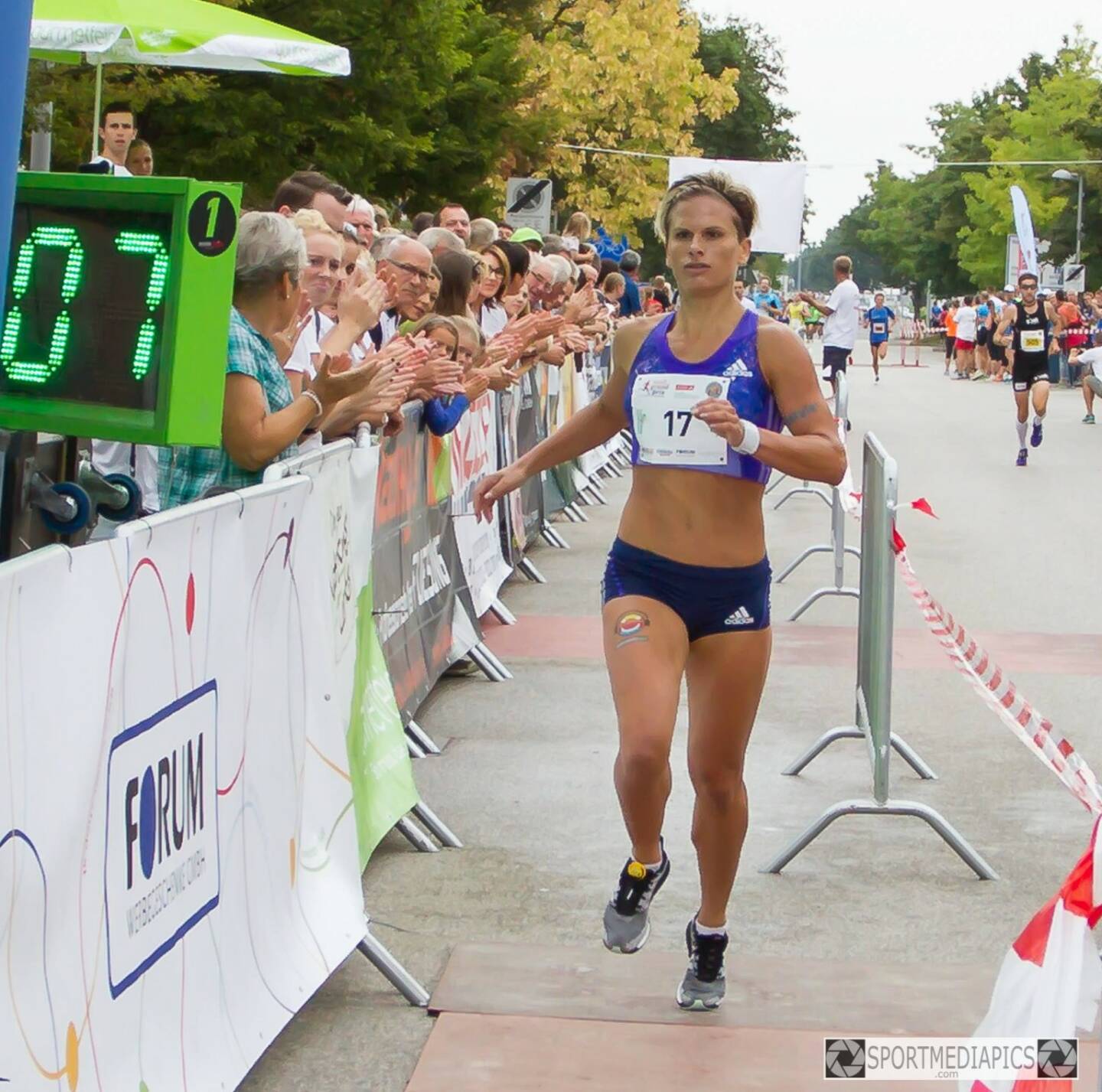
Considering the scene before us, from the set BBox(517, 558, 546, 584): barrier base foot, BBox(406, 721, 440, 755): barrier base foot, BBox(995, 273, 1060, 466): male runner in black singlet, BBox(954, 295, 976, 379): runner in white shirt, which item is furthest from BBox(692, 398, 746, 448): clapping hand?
BBox(954, 295, 976, 379): runner in white shirt

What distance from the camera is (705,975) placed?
5.07 meters

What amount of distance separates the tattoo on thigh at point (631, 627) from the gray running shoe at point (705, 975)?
2.54ft

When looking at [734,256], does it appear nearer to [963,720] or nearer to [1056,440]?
[963,720]

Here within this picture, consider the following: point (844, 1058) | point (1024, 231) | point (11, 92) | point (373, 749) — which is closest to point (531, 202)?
point (373, 749)

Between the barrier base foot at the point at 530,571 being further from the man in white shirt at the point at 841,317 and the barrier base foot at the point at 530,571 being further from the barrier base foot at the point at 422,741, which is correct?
the man in white shirt at the point at 841,317

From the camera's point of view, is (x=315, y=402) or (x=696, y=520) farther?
(x=315, y=402)

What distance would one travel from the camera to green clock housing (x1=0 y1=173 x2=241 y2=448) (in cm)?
397

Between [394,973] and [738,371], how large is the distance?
178cm

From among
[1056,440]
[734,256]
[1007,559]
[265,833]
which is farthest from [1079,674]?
[1056,440]

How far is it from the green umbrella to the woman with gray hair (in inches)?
192

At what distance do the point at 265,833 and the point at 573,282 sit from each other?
10761 mm

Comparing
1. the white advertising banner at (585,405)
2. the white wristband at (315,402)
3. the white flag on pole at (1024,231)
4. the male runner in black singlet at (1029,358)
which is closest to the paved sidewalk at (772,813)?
the white wristband at (315,402)

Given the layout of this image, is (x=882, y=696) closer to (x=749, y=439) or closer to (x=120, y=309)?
(x=749, y=439)

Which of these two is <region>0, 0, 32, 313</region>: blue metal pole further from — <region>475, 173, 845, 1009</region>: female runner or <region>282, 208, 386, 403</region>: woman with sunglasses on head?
<region>282, 208, 386, 403</region>: woman with sunglasses on head
